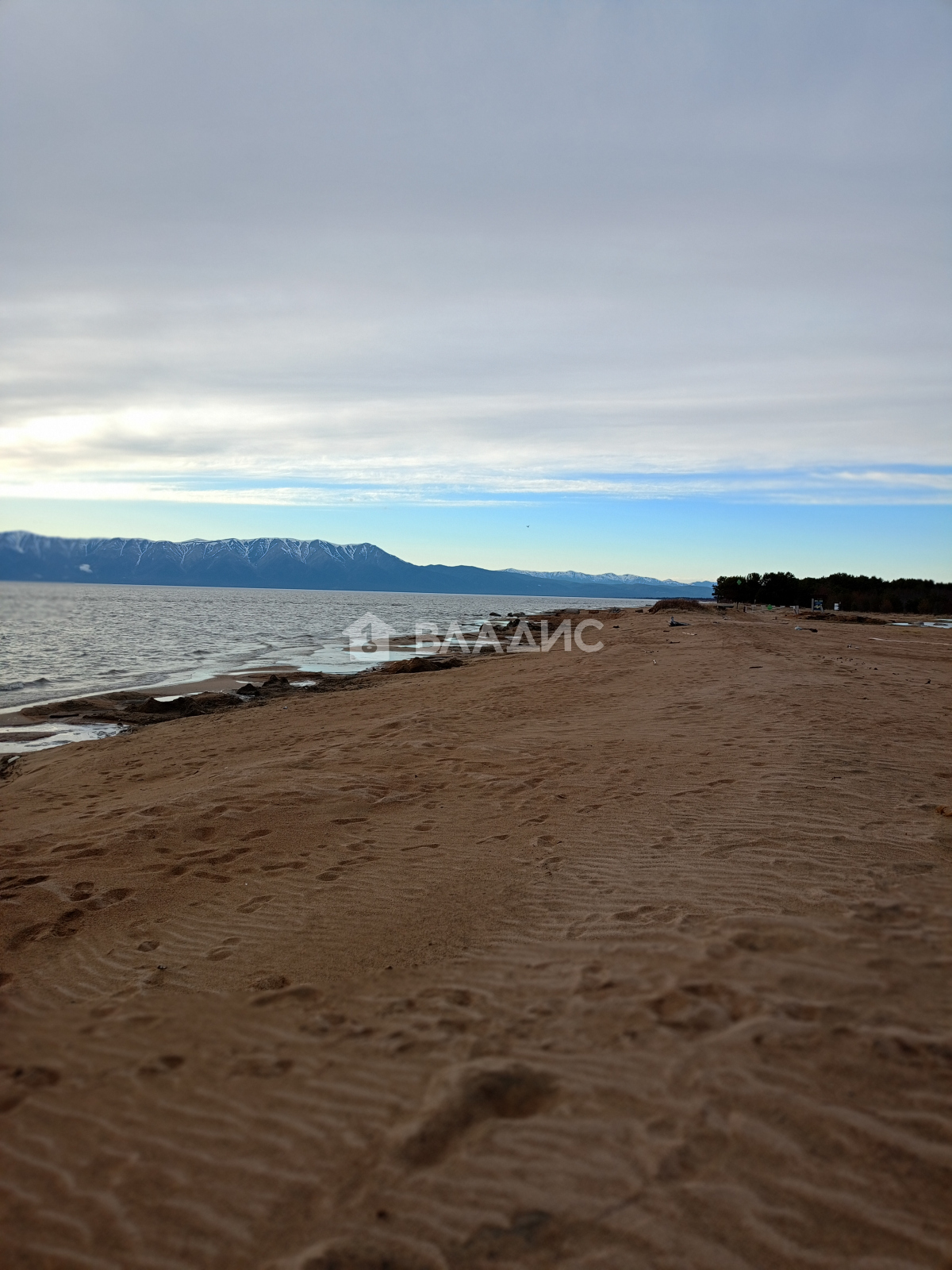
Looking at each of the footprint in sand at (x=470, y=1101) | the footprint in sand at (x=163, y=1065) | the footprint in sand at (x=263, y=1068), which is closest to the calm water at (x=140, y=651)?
the footprint in sand at (x=163, y=1065)

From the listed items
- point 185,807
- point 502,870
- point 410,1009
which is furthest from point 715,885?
point 185,807

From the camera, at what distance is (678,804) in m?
6.25

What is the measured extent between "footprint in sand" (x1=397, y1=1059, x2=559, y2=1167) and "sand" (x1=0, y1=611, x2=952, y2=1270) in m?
0.01

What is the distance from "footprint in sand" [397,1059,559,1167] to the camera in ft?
8.32

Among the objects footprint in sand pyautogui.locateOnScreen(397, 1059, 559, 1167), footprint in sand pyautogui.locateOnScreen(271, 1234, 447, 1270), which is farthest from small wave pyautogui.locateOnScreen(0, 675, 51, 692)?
footprint in sand pyautogui.locateOnScreen(271, 1234, 447, 1270)

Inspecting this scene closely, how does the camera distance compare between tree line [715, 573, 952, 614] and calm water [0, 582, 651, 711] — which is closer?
calm water [0, 582, 651, 711]

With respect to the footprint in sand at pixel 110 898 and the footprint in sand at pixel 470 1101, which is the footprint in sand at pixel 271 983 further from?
the footprint in sand at pixel 110 898

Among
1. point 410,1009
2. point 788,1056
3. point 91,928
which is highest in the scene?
point 788,1056

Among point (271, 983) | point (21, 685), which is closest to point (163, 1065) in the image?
point (271, 983)

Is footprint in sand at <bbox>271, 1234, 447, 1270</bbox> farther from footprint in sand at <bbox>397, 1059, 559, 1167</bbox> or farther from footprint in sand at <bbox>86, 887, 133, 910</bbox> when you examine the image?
footprint in sand at <bbox>86, 887, 133, 910</bbox>

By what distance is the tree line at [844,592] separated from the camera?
43.8m

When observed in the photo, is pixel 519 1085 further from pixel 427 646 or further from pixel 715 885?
pixel 427 646

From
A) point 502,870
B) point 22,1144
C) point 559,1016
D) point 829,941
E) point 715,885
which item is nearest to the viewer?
point 22,1144

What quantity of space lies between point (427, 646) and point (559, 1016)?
2463 centimetres
